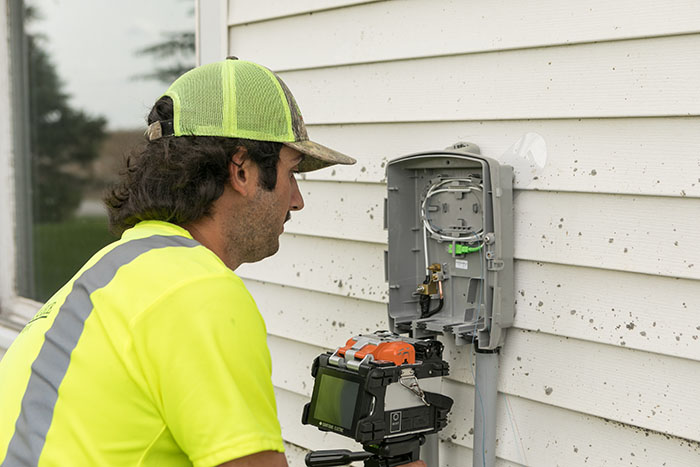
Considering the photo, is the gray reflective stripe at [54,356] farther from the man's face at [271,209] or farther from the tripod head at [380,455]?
the tripod head at [380,455]

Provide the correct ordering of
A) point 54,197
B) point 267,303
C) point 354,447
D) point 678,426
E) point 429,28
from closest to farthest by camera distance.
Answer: point 678,426 → point 429,28 → point 354,447 → point 267,303 → point 54,197

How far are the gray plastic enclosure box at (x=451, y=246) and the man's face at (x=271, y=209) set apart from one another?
1.57 feet

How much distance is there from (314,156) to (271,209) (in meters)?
0.18

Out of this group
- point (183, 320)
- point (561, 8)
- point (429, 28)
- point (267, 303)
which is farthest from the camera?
point (267, 303)

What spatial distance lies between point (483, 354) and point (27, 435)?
1191 mm

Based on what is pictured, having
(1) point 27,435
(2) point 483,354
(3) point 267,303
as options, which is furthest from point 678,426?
(3) point 267,303

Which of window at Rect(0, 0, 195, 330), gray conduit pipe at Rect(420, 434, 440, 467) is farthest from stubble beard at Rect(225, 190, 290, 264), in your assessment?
window at Rect(0, 0, 195, 330)

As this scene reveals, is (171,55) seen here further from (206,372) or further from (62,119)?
(206,372)

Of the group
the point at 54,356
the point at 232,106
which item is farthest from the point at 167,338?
the point at 232,106

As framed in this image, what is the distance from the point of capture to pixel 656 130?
183 centimetres

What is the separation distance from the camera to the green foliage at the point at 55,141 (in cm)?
501

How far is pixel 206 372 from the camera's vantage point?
A: 1.37m

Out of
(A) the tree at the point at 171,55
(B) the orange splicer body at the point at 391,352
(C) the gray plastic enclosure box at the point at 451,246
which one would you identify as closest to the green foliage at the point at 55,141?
(A) the tree at the point at 171,55

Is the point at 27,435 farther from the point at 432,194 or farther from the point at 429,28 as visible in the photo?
the point at 429,28
